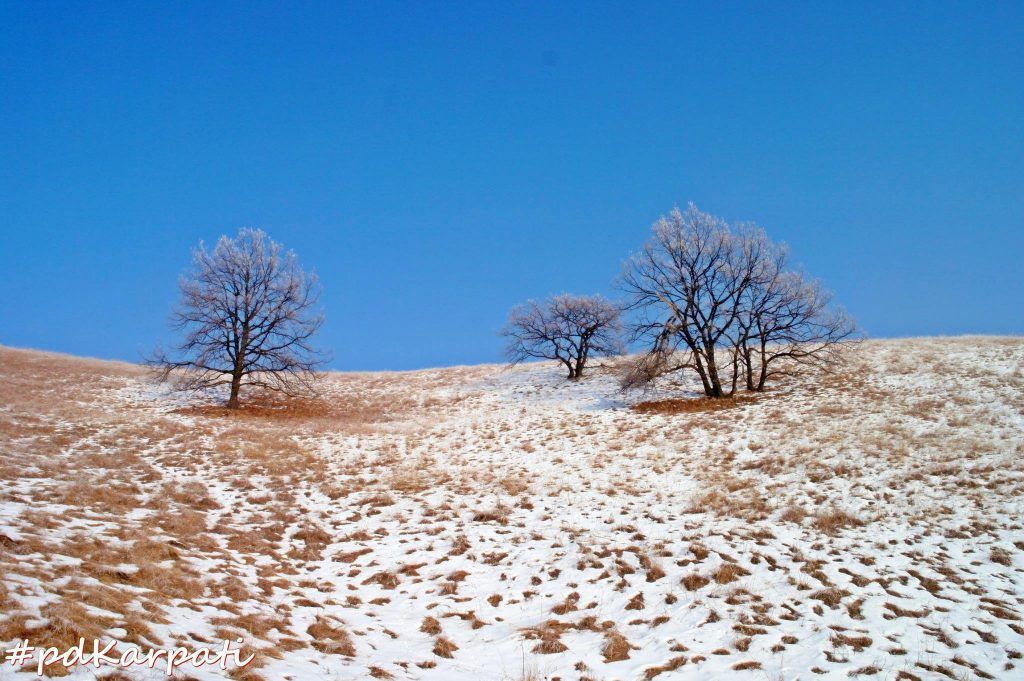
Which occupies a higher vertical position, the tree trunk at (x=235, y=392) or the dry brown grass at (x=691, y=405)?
the tree trunk at (x=235, y=392)

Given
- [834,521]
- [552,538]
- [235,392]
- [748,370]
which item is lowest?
[552,538]

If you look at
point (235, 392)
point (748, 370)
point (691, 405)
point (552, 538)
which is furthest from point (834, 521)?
point (235, 392)

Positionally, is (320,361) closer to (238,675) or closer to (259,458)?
(259,458)

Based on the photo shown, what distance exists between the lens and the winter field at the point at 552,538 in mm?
7582

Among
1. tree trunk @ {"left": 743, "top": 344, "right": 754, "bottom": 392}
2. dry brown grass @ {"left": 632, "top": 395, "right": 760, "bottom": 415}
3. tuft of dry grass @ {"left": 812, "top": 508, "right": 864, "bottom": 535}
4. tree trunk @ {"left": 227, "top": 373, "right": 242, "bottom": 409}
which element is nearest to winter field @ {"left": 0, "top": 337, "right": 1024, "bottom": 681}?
tuft of dry grass @ {"left": 812, "top": 508, "right": 864, "bottom": 535}

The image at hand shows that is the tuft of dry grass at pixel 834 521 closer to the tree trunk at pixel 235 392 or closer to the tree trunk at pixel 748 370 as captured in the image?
the tree trunk at pixel 748 370

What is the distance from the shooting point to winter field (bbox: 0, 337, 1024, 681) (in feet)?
24.9

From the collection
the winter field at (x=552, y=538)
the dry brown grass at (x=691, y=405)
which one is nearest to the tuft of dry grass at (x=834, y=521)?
the winter field at (x=552, y=538)

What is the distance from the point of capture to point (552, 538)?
42.0ft

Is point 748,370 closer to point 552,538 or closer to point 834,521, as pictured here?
point 834,521

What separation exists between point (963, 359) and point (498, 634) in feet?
96.0

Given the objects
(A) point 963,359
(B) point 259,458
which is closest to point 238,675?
(B) point 259,458

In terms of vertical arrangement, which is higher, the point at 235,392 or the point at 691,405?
the point at 235,392

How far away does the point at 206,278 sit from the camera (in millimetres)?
30812
